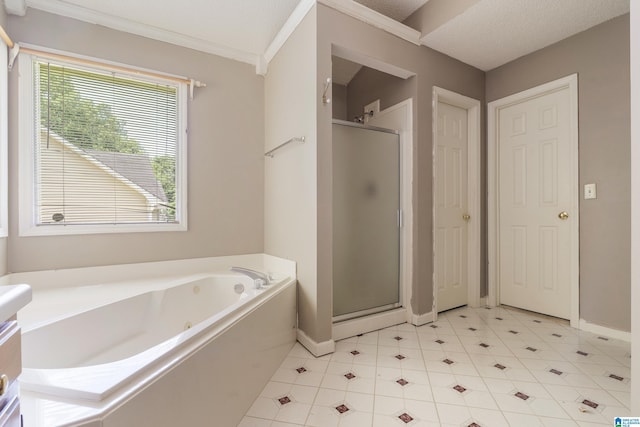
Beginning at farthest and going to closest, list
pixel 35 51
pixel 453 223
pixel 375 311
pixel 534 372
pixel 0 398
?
pixel 453 223 → pixel 375 311 → pixel 35 51 → pixel 534 372 → pixel 0 398

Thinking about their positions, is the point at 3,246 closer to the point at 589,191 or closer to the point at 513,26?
the point at 513,26

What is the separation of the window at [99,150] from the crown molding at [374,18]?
1376 mm

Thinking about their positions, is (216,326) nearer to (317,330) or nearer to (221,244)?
(317,330)

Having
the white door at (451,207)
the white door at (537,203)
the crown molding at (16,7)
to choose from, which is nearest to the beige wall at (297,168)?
the white door at (451,207)

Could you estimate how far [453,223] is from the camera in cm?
276

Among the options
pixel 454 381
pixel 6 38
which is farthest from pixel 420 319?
pixel 6 38

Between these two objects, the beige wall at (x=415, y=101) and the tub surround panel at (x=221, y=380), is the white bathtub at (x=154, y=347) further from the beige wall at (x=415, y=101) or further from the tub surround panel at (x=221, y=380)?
the beige wall at (x=415, y=101)

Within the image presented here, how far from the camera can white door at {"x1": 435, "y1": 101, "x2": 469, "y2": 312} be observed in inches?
104

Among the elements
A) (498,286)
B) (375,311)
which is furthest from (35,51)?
(498,286)

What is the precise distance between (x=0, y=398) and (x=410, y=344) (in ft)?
6.82

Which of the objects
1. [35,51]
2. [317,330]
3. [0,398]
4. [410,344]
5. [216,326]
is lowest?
[410,344]

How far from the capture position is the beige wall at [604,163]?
2.05m

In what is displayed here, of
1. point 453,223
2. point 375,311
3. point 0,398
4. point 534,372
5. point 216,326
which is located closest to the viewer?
point 0,398

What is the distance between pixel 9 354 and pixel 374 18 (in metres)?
2.55
